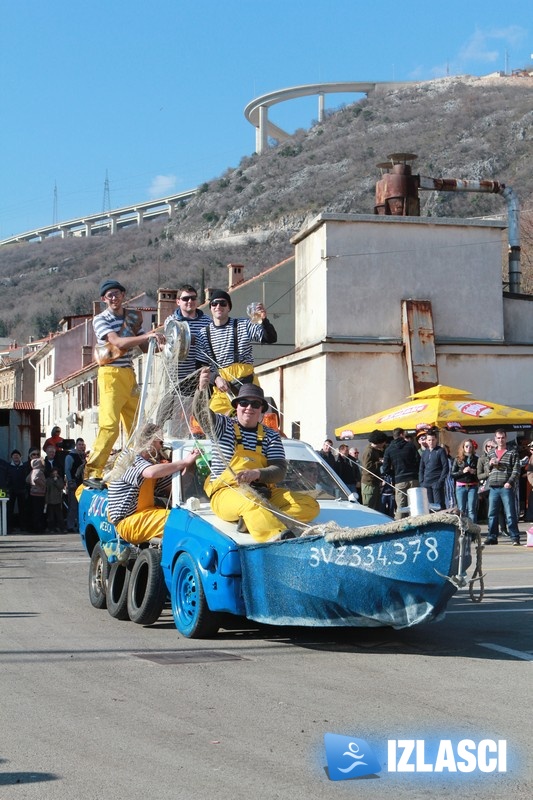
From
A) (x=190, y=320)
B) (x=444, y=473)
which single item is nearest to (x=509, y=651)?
(x=190, y=320)

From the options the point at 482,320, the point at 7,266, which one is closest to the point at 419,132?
the point at 7,266

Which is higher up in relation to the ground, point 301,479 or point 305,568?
point 301,479

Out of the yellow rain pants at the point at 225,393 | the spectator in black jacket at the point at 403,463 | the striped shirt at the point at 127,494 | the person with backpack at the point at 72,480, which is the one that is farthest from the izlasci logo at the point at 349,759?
the person with backpack at the point at 72,480

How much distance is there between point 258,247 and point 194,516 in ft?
406

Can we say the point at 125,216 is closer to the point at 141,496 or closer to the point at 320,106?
the point at 320,106

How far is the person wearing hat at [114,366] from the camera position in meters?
11.1

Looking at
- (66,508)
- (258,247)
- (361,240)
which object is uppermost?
(258,247)

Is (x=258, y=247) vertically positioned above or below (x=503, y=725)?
above

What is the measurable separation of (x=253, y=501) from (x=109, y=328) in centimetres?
315

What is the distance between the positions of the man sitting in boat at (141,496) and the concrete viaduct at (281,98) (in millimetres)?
168190

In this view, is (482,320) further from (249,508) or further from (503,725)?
(503,725)

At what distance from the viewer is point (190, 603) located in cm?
927

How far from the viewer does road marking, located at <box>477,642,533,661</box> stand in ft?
27.7

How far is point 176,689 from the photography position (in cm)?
731
